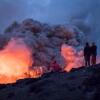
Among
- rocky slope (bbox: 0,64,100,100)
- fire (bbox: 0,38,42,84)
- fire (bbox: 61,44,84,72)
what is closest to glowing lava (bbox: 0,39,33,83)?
fire (bbox: 0,38,42,84)

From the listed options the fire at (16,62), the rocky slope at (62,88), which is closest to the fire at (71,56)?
the fire at (16,62)

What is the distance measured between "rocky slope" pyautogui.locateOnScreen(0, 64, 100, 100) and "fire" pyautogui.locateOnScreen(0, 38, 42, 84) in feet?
124

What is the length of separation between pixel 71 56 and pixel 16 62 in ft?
44.3

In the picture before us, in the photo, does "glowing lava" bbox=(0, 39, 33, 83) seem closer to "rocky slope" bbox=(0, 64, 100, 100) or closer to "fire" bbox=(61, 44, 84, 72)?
"fire" bbox=(61, 44, 84, 72)

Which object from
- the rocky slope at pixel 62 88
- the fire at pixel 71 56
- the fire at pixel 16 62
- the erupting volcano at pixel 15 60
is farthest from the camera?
the fire at pixel 71 56

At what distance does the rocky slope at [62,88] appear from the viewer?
32.5 m

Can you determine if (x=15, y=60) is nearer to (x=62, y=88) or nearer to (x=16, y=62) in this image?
(x=16, y=62)

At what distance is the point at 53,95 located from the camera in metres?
33.4

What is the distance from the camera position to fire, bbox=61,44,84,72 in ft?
296

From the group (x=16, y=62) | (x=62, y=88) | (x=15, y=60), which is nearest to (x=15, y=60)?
(x=15, y=60)

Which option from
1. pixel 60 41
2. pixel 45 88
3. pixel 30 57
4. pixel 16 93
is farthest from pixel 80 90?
pixel 60 41

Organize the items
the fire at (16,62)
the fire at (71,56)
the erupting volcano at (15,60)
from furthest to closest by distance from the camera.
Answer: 1. the fire at (71,56)
2. the erupting volcano at (15,60)
3. the fire at (16,62)

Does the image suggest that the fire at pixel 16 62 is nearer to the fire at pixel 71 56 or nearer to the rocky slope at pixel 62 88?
the fire at pixel 71 56

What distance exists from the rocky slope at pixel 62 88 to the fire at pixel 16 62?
3793 cm
